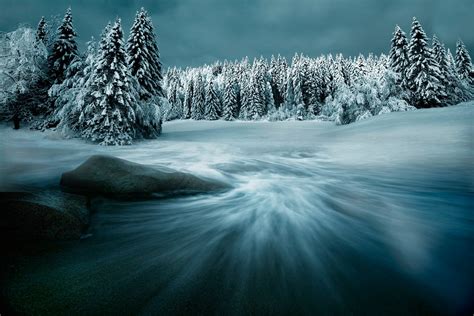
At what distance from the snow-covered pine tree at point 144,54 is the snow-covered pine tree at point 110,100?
→ 567 cm

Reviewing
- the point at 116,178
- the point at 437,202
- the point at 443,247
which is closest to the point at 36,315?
the point at 116,178

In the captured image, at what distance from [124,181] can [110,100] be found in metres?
11.5

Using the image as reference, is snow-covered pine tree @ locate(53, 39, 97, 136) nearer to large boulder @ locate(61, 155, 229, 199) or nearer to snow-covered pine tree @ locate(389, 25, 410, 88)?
large boulder @ locate(61, 155, 229, 199)

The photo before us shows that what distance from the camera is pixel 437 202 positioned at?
385 cm

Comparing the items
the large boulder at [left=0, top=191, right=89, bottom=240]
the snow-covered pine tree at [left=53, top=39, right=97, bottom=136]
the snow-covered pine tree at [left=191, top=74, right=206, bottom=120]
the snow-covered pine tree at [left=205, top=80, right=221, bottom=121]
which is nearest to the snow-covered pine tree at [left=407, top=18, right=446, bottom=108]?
the snow-covered pine tree at [left=53, top=39, right=97, bottom=136]

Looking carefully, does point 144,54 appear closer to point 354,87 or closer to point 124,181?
point 354,87

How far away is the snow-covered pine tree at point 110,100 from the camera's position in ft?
44.3

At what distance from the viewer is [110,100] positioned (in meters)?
13.9

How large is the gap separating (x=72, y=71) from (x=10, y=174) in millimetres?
15419

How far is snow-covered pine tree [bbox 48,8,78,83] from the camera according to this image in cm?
2062

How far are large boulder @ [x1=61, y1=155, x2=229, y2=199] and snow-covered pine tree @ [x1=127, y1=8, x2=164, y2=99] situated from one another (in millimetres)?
16624

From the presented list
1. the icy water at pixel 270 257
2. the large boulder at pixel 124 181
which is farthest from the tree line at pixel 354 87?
the icy water at pixel 270 257

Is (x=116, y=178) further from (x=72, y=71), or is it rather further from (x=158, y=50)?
(x=158, y=50)

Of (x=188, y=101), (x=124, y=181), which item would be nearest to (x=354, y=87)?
(x=124, y=181)
